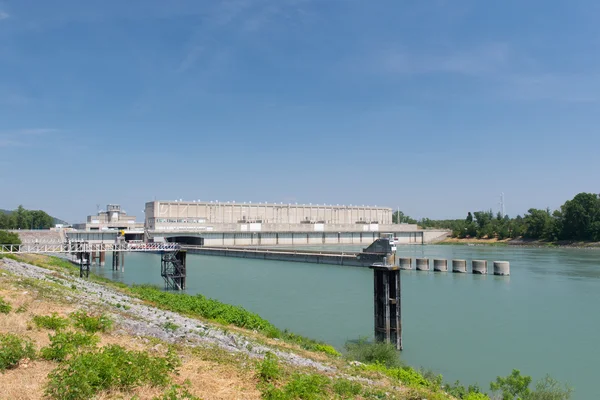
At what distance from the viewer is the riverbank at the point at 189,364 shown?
26.7ft

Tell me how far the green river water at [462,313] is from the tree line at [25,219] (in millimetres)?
96908

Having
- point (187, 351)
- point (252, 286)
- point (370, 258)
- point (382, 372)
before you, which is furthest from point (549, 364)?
point (370, 258)

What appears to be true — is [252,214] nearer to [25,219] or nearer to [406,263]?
[25,219]

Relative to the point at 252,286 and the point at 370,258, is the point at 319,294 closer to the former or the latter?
the point at 252,286

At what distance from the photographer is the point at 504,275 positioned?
156 feet

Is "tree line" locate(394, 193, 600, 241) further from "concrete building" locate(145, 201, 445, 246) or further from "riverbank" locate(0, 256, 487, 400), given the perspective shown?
"riverbank" locate(0, 256, 487, 400)

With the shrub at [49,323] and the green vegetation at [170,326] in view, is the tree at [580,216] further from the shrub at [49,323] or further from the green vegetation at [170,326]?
the shrub at [49,323]

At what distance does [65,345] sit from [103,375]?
2.38m

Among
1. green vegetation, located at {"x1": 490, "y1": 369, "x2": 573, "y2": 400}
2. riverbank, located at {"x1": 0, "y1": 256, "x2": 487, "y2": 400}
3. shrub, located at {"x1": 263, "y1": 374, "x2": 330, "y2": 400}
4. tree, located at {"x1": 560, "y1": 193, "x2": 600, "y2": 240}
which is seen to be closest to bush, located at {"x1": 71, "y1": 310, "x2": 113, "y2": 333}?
riverbank, located at {"x1": 0, "y1": 256, "x2": 487, "y2": 400}

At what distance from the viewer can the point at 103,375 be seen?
790 cm

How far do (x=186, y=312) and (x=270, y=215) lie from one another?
10927 cm

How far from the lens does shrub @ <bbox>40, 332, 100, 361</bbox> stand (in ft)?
30.9

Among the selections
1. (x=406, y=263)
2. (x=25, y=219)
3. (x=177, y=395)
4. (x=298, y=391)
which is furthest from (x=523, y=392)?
(x=25, y=219)

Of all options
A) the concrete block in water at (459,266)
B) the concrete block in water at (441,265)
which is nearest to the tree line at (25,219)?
the concrete block in water at (441,265)
